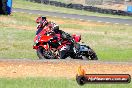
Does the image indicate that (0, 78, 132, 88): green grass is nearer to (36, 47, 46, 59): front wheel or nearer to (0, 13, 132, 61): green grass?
(36, 47, 46, 59): front wheel

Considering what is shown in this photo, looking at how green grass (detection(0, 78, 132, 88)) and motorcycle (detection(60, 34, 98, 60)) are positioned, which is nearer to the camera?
green grass (detection(0, 78, 132, 88))

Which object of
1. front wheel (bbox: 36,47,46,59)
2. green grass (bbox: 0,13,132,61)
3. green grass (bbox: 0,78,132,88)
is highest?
green grass (bbox: 0,78,132,88)

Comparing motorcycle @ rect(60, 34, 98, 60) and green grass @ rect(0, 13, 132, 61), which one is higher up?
motorcycle @ rect(60, 34, 98, 60)

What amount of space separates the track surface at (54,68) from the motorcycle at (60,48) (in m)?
1.47

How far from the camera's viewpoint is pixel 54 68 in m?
14.2

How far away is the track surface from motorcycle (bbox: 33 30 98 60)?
4.82 ft

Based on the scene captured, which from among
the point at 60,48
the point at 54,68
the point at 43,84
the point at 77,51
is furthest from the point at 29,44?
the point at 43,84

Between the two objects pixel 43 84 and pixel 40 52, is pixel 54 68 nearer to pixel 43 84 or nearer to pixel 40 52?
pixel 40 52

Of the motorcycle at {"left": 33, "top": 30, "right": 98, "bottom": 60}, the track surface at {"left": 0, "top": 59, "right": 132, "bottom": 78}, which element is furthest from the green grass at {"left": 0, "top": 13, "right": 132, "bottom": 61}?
the track surface at {"left": 0, "top": 59, "right": 132, "bottom": 78}

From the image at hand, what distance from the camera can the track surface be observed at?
12.9 m

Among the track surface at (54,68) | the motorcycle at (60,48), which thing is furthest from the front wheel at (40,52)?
the track surface at (54,68)

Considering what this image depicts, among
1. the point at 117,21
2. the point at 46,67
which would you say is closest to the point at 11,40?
the point at 46,67

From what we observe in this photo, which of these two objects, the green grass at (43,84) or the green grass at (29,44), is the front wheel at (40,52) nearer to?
the green grass at (29,44)

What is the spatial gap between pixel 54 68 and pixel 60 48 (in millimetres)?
3069
